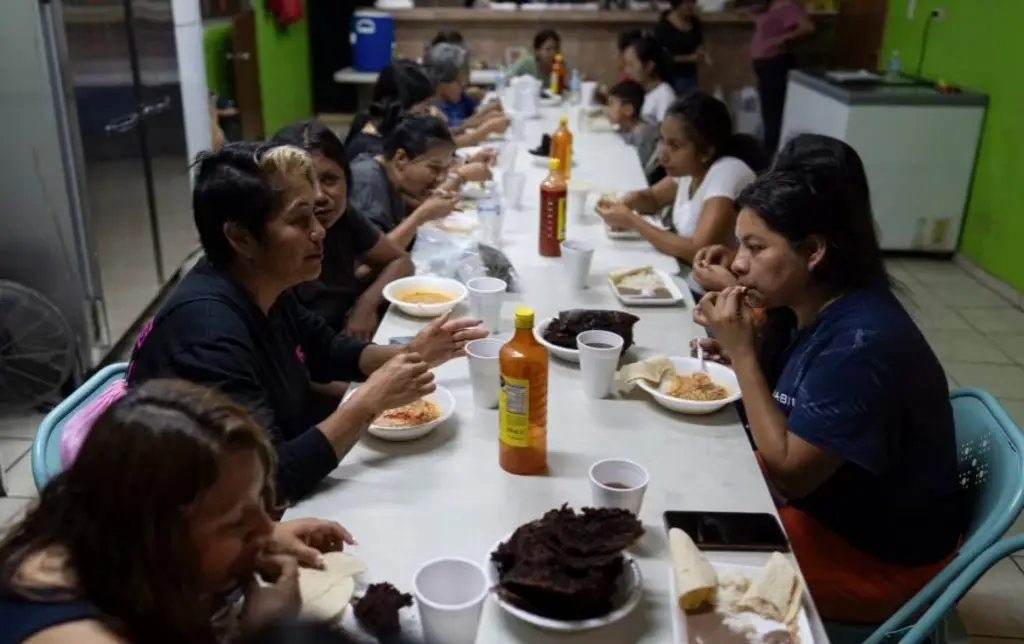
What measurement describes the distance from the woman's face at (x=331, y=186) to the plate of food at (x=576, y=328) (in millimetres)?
739

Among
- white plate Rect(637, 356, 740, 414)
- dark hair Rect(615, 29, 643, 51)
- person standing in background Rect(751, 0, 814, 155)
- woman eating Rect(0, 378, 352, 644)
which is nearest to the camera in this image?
woman eating Rect(0, 378, 352, 644)

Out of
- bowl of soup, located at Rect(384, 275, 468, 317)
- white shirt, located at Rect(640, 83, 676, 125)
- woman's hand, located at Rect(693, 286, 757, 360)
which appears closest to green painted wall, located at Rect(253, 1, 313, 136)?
white shirt, located at Rect(640, 83, 676, 125)

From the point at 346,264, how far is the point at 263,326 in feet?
3.51

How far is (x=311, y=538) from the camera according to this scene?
47.9 inches

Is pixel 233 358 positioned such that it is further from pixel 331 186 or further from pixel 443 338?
pixel 331 186

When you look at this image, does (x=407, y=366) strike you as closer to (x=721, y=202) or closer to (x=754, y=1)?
(x=721, y=202)

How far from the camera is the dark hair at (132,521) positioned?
85 centimetres

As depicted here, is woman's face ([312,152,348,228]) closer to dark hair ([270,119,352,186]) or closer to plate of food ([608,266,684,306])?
dark hair ([270,119,352,186])

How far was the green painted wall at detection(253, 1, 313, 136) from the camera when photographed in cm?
648

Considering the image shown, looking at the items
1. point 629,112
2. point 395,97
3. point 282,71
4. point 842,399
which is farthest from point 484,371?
point 282,71

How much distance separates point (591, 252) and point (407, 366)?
923 mm

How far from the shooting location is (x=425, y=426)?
1535mm

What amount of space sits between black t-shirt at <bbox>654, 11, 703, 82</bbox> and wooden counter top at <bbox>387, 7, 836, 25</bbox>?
18.4 inches

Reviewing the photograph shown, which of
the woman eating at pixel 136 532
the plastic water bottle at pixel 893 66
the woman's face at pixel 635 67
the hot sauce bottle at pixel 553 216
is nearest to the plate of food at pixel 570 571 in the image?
the woman eating at pixel 136 532
